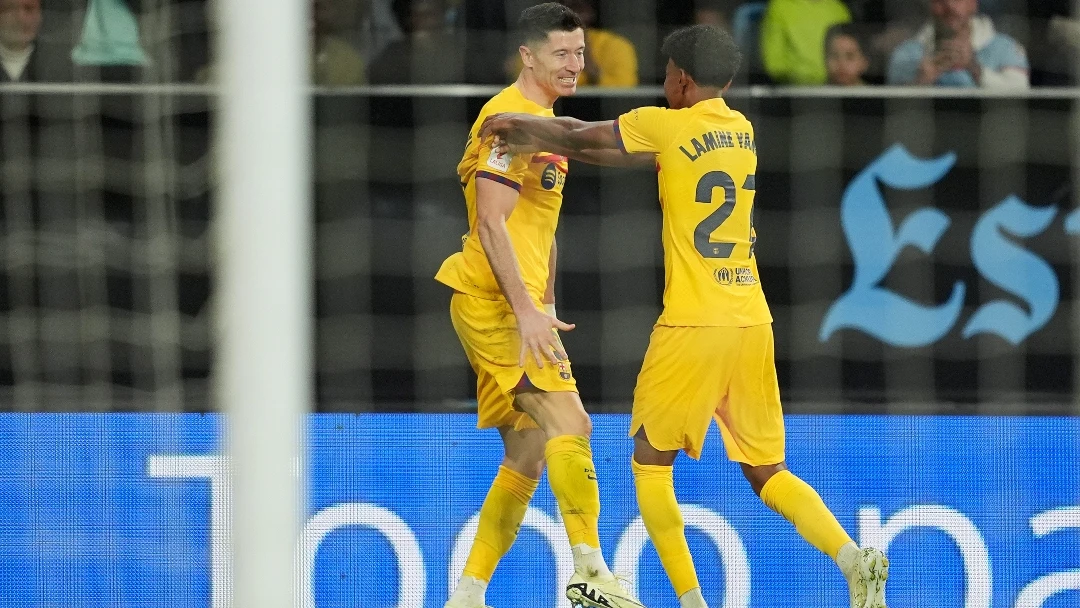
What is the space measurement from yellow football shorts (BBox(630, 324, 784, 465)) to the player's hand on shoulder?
10.2 inches

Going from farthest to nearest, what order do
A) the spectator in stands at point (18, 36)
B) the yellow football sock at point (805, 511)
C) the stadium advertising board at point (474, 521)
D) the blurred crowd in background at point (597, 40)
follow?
1. the blurred crowd in background at point (597, 40)
2. the spectator in stands at point (18, 36)
3. the stadium advertising board at point (474, 521)
4. the yellow football sock at point (805, 511)

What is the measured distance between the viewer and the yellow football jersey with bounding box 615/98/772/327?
3.65 metres

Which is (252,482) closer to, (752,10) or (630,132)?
(630,132)

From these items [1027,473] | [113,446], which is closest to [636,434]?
[1027,473]

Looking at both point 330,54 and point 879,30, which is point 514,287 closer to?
point 330,54

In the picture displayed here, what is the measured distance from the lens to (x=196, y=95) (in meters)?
5.03

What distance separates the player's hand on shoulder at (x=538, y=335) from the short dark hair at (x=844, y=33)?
1.96 m

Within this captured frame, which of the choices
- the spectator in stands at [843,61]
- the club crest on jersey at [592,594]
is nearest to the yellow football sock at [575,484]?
the club crest on jersey at [592,594]

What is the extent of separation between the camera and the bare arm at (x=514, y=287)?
3.69 m

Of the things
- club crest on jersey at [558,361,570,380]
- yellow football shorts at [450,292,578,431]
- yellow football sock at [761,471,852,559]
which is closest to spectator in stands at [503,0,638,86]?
yellow football shorts at [450,292,578,431]

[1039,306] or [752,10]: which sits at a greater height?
[752,10]

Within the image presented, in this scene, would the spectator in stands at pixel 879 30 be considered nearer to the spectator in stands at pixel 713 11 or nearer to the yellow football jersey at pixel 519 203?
the spectator in stands at pixel 713 11

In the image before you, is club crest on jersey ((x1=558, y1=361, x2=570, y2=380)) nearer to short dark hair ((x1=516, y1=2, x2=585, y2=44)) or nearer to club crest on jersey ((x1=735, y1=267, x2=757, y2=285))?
club crest on jersey ((x1=735, y1=267, x2=757, y2=285))

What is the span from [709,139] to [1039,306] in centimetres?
209
